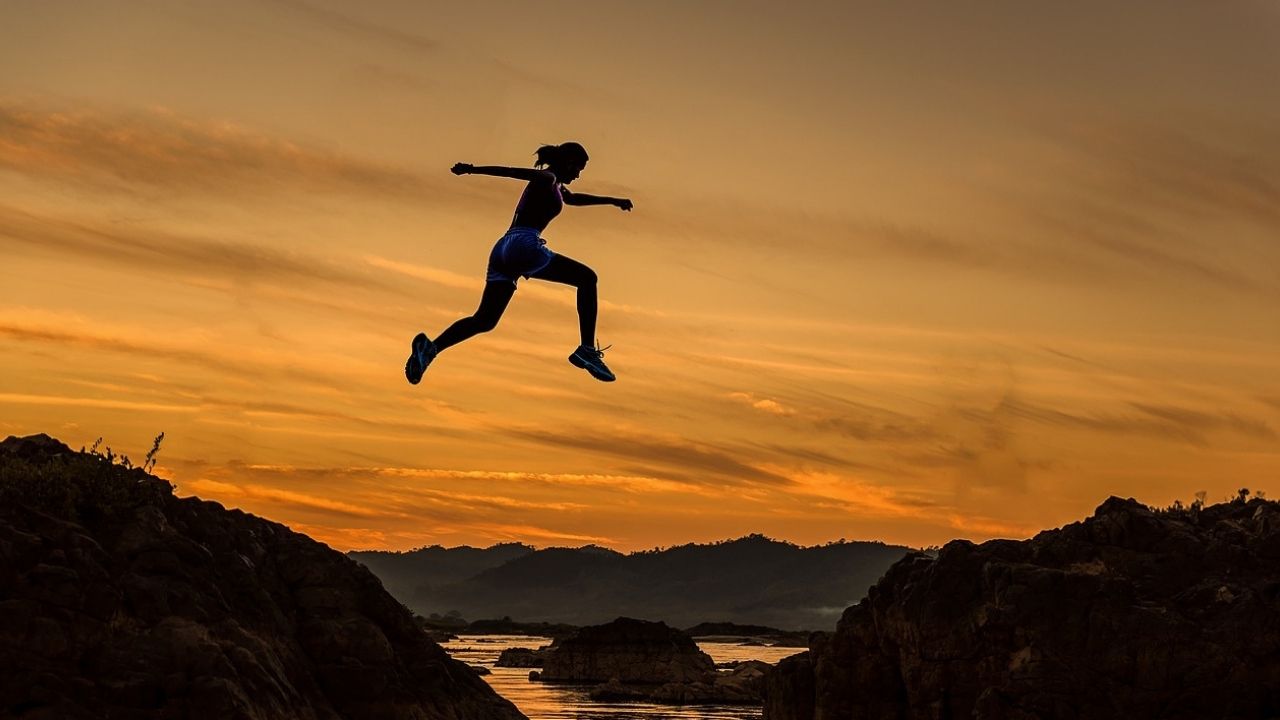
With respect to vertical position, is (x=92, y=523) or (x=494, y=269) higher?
(x=494, y=269)

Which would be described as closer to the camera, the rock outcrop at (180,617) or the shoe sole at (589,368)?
the shoe sole at (589,368)

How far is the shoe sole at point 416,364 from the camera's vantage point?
20859 millimetres

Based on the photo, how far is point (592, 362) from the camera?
22.1 metres

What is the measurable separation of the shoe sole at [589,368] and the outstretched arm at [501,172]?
9.53ft

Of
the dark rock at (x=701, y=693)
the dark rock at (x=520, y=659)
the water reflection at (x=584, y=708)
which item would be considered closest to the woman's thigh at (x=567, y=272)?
the water reflection at (x=584, y=708)

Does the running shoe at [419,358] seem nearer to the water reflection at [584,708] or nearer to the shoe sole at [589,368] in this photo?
the shoe sole at [589,368]

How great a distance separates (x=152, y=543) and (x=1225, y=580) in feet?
91.9

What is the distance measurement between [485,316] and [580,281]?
5.53 feet

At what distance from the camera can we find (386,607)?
107 feet

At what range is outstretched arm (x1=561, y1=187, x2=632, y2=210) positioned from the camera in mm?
21844

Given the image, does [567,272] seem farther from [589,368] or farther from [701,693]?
[701,693]

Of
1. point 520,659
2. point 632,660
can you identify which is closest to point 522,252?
point 632,660

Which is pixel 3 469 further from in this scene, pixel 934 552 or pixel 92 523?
pixel 934 552

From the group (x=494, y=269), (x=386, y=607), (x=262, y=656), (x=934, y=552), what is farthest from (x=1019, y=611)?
(x=494, y=269)
